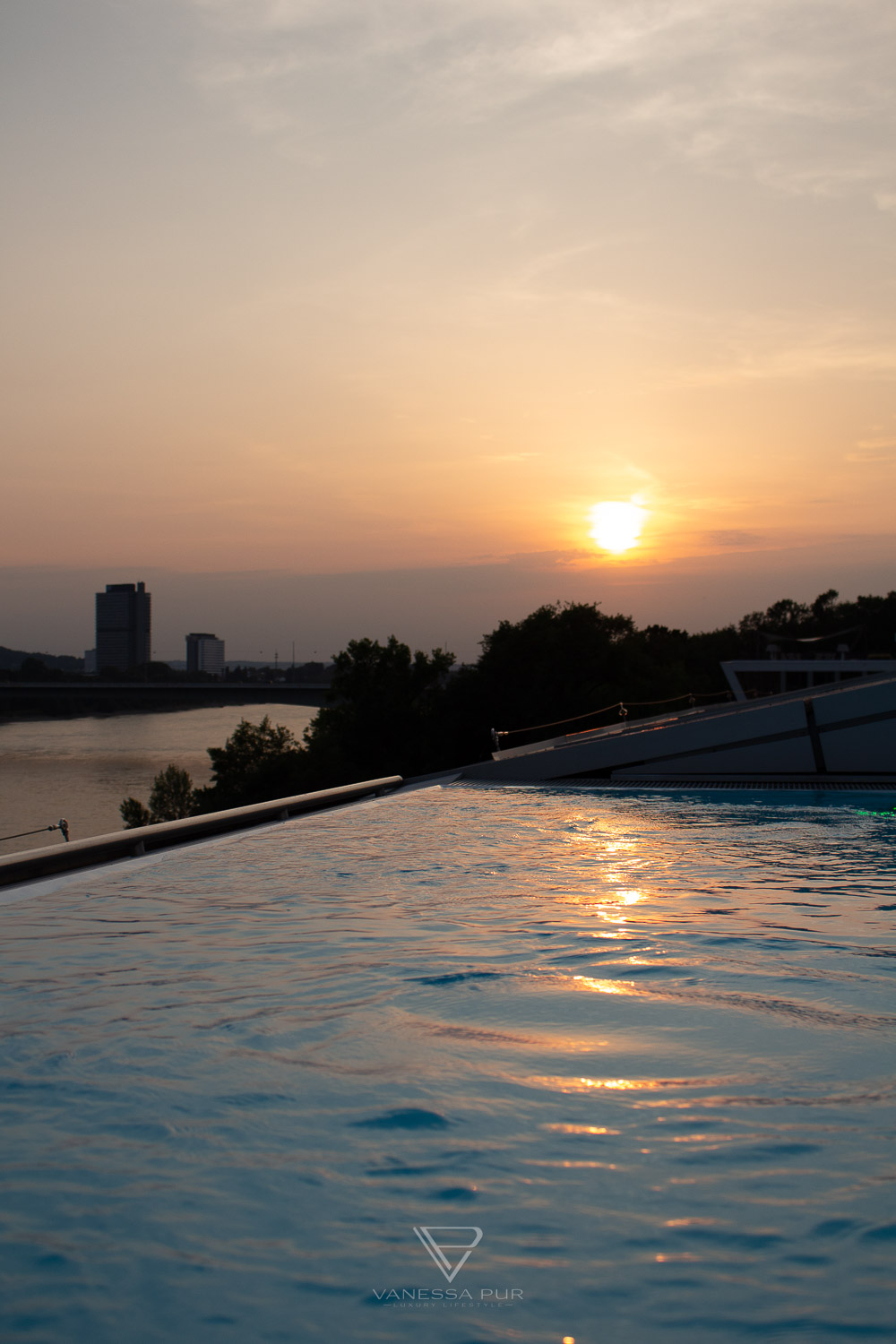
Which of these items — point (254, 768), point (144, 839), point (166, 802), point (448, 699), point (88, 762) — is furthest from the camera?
point (88, 762)

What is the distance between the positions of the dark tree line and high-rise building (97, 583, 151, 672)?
107260 millimetres

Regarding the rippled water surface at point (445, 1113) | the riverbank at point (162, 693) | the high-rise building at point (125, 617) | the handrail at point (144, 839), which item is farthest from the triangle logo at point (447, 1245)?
the high-rise building at point (125, 617)

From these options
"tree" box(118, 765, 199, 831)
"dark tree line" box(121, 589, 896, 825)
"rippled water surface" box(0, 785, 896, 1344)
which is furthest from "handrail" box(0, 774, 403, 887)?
"tree" box(118, 765, 199, 831)

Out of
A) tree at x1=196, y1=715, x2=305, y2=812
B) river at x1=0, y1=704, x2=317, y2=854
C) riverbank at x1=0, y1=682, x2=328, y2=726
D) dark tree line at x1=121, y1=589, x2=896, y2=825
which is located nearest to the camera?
dark tree line at x1=121, y1=589, x2=896, y2=825

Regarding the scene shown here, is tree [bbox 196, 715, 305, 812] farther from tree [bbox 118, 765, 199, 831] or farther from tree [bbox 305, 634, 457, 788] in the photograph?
tree [bbox 118, 765, 199, 831]

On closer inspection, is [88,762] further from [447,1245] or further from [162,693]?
[447,1245]

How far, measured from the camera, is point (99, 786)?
216 ft

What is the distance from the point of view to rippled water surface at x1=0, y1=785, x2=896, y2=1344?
258 centimetres

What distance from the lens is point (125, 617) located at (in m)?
169

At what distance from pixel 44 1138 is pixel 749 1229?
2.34 m

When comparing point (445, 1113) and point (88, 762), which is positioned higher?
point (445, 1113)

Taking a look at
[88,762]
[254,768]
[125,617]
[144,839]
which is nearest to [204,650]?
[125,617]

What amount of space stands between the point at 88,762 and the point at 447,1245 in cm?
7489

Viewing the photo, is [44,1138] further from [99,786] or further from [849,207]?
[99,786]
